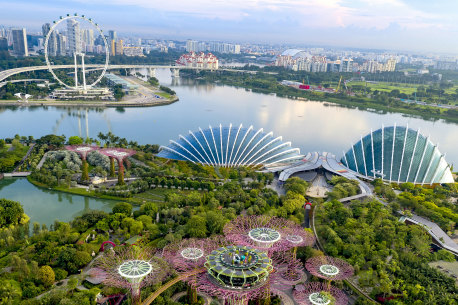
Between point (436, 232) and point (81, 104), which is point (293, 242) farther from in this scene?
point (81, 104)

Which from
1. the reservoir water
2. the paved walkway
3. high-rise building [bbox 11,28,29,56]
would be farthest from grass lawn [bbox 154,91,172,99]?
high-rise building [bbox 11,28,29,56]

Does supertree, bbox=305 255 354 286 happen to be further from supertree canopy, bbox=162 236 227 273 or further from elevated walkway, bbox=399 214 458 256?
elevated walkway, bbox=399 214 458 256

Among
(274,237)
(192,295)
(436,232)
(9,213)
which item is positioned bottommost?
(192,295)

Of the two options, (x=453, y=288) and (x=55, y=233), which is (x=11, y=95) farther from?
(x=453, y=288)

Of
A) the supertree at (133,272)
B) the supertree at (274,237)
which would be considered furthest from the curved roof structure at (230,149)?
the supertree at (133,272)

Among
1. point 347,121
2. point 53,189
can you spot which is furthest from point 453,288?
point 347,121

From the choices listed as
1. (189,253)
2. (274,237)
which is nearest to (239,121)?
(274,237)
